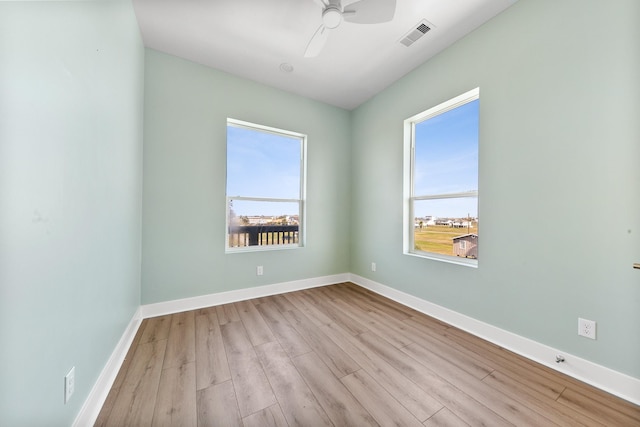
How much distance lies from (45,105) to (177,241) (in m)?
1.88

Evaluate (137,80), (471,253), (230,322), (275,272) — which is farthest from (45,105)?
(471,253)

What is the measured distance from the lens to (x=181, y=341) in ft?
6.41

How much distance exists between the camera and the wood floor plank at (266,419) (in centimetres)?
119

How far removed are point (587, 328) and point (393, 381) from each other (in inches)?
52.6

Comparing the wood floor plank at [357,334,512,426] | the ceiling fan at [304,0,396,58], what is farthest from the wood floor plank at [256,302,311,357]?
the ceiling fan at [304,0,396,58]

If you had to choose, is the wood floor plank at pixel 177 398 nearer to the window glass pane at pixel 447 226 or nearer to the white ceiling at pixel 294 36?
the window glass pane at pixel 447 226

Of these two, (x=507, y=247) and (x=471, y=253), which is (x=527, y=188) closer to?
(x=507, y=247)

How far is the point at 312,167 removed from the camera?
345 centimetres

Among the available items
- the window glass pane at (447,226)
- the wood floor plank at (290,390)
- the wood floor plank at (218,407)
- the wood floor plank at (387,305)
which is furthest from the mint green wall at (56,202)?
the window glass pane at (447,226)

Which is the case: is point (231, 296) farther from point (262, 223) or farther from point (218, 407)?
point (218, 407)

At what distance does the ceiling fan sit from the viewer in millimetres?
1709

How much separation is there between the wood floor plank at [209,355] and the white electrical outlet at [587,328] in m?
2.38

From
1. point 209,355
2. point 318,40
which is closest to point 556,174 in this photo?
point 318,40

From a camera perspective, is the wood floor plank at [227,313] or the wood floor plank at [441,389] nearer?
the wood floor plank at [441,389]
